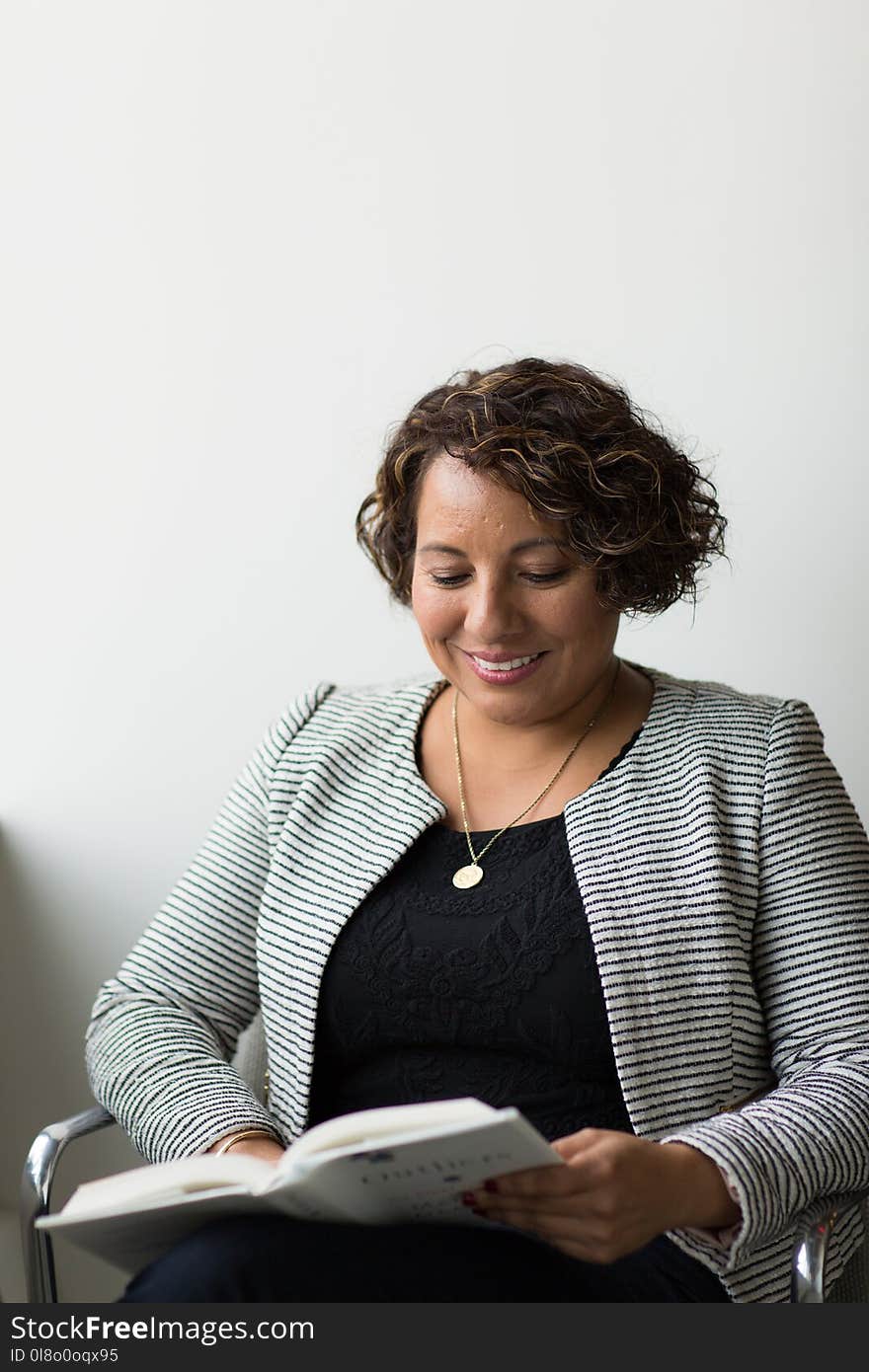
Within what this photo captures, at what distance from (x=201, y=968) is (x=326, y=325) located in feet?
2.93

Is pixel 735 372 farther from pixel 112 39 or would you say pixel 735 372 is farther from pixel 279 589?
pixel 112 39

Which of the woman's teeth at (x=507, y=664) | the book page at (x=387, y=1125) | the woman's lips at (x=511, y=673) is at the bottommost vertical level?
the book page at (x=387, y=1125)

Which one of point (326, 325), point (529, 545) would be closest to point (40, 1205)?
point (529, 545)

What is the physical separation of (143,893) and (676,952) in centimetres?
95

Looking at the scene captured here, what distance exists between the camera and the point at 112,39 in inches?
77.3


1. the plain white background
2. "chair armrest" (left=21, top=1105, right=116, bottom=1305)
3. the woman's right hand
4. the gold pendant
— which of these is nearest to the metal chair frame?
"chair armrest" (left=21, top=1105, right=116, bottom=1305)

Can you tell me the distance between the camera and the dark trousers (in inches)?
43.8

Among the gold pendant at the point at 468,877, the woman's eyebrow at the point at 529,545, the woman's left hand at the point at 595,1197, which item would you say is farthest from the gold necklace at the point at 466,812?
the woman's left hand at the point at 595,1197

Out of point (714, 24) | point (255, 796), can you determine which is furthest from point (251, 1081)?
point (714, 24)

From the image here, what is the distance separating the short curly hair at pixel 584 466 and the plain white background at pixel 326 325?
32 centimetres

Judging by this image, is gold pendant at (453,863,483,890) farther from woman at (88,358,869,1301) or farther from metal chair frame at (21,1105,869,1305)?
metal chair frame at (21,1105,869,1305)

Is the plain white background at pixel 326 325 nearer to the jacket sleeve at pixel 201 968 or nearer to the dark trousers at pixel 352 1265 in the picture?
the jacket sleeve at pixel 201 968

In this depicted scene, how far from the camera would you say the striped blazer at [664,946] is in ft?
4.57

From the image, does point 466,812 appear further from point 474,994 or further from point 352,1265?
point 352,1265
